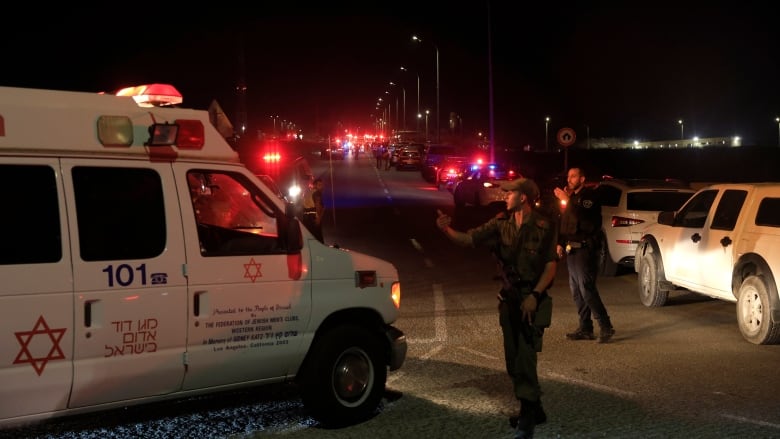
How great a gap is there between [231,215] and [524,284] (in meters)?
2.21

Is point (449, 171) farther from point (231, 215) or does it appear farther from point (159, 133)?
point (159, 133)

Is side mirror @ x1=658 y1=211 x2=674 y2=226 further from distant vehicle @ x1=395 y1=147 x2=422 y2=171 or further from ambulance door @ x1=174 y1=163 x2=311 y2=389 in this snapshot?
distant vehicle @ x1=395 y1=147 x2=422 y2=171

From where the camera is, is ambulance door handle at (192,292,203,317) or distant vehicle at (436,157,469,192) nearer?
ambulance door handle at (192,292,203,317)

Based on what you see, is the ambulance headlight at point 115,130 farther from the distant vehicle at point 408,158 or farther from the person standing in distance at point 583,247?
the distant vehicle at point 408,158

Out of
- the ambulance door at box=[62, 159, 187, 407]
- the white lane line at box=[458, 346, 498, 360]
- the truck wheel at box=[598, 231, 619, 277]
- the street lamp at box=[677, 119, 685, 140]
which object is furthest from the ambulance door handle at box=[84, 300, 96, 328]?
the street lamp at box=[677, 119, 685, 140]

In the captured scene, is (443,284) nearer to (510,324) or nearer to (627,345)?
(627,345)

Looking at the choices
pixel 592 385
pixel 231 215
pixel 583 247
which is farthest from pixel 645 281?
pixel 231 215

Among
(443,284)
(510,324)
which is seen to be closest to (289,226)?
(510,324)

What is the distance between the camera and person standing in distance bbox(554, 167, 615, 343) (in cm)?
838

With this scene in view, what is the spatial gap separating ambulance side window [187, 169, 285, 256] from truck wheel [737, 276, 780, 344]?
5.30 m

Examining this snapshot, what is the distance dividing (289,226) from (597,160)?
5209 cm

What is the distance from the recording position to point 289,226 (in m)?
5.39

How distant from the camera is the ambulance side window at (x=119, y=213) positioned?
15.3 feet

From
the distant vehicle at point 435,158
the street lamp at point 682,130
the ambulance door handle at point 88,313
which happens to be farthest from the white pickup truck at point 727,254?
the street lamp at point 682,130
